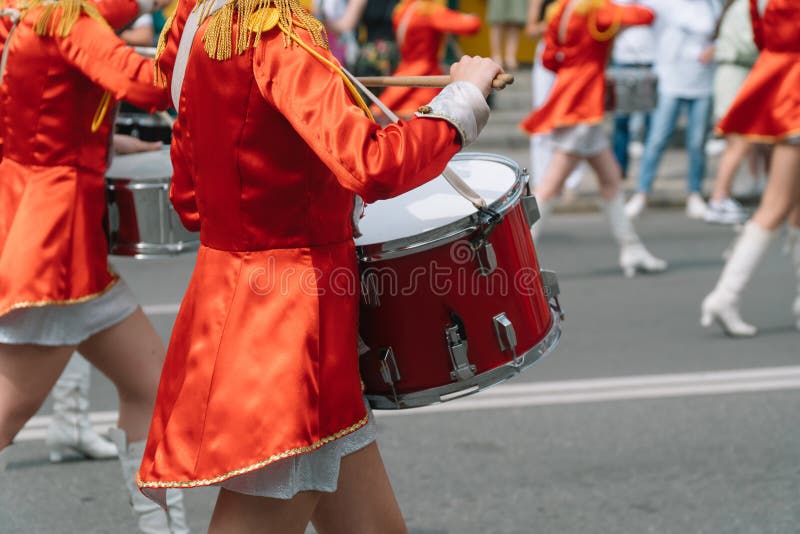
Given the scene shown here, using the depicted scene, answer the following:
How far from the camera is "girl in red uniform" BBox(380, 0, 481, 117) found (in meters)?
8.71

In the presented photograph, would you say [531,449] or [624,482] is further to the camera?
[531,449]

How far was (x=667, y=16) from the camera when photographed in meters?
10.9

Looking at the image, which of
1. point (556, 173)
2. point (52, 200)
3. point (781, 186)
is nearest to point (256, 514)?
point (52, 200)

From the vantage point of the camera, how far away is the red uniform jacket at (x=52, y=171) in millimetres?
3496

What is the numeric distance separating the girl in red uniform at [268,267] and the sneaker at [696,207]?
8.11m

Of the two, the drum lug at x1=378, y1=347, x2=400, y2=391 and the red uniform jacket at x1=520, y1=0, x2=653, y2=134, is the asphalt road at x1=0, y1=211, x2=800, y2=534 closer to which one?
the red uniform jacket at x1=520, y1=0, x2=653, y2=134

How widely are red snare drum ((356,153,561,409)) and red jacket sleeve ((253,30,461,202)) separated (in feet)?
1.00

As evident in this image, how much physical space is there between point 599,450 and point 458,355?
7.13 feet

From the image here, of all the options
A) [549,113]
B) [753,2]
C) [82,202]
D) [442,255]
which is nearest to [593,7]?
[549,113]

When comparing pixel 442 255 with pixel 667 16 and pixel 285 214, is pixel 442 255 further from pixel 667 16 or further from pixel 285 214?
pixel 667 16

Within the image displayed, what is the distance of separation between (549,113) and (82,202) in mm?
4528

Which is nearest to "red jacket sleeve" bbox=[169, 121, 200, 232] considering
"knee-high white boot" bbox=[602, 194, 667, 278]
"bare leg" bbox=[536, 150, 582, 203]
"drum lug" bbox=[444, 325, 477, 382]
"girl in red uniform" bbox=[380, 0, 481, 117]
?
"drum lug" bbox=[444, 325, 477, 382]

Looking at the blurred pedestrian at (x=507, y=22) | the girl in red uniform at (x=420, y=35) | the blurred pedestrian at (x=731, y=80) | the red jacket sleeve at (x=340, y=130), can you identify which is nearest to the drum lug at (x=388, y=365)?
the red jacket sleeve at (x=340, y=130)

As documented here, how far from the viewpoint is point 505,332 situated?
2795 mm
